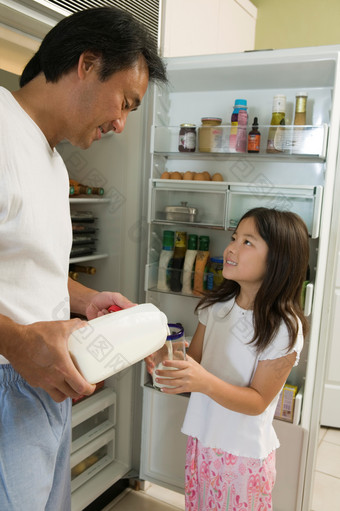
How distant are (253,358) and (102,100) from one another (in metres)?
0.85

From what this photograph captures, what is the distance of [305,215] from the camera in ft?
5.34

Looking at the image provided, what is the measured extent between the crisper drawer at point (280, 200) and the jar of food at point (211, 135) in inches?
6.8

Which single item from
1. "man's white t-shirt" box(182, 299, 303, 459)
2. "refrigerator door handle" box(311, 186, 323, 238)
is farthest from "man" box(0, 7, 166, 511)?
"refrigerator door handle" box(311, 186, 323, 238)

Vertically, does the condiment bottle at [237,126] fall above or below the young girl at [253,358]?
above

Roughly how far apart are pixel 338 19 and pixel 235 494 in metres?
2.50

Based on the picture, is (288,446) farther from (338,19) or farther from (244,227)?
(338,19)

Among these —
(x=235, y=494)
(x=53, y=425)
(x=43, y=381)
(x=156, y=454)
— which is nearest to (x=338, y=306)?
(x=156, y=454)

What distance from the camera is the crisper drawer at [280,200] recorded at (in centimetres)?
150

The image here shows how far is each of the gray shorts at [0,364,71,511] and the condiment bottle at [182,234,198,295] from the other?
3.11 feet

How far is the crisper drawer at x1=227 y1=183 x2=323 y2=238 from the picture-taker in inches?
59.2

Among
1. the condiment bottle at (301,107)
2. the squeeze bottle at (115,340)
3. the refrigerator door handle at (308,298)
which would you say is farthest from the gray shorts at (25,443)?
the condiment bottle at (301,107)

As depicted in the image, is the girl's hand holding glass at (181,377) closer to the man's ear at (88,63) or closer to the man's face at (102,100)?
the man's face at (102,100)

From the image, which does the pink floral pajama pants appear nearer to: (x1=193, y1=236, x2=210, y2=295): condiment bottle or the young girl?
the young girl

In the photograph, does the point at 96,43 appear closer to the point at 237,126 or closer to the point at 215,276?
the point at 237,126
